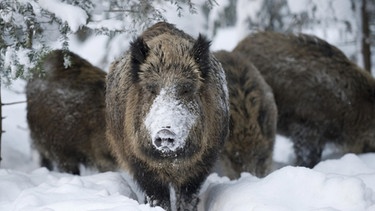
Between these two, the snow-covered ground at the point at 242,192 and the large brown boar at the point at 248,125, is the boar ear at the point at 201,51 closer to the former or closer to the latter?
the snow-covered ground at the point at 242,192

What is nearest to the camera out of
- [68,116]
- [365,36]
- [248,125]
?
[248,125]

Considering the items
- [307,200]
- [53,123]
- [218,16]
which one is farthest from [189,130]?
[218,16]

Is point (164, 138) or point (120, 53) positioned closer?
point (164, 138)

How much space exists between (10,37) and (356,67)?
15.8 ft

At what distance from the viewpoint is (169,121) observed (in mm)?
4484

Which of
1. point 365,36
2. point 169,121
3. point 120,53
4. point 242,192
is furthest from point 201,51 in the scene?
point 365,36

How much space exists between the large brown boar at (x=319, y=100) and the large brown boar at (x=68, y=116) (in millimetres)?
2562

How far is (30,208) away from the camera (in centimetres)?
450

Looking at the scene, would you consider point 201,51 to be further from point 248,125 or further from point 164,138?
point 248,125

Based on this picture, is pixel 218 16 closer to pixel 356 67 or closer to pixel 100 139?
pixel 356 67

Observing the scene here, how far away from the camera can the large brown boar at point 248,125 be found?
23.1 feet

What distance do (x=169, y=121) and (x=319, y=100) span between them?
4244mm

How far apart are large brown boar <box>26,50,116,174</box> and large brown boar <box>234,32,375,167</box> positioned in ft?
8.41

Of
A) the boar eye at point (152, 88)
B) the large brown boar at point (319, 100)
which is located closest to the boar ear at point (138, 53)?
the boar eye at point (152, 88)
